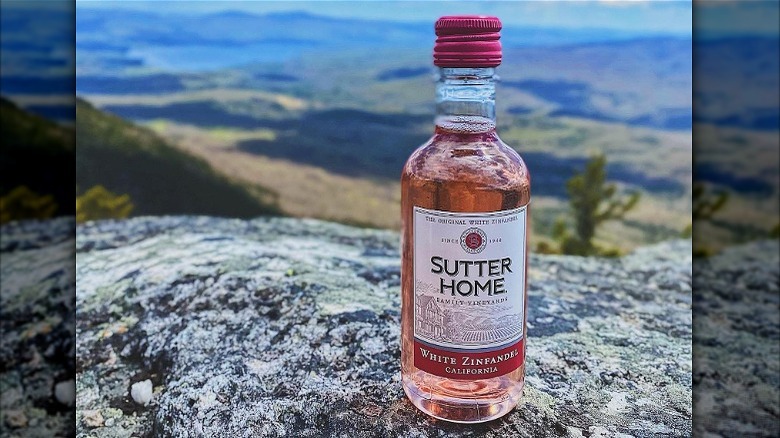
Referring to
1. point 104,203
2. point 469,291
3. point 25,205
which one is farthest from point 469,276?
point 104,203

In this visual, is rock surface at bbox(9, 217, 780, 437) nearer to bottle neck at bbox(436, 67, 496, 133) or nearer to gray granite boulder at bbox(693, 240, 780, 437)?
gray granite boulder at bbox(693, 240, 780, 437)

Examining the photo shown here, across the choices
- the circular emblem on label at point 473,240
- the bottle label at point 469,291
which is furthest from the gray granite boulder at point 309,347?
the circular emblem on label at point 473,240

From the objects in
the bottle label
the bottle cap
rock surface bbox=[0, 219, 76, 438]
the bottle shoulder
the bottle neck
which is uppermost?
the bottle cap

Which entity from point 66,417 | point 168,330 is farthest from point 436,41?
point 66,417

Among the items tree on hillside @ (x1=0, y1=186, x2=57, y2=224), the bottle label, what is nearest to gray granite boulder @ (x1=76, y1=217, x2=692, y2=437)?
the bottle label

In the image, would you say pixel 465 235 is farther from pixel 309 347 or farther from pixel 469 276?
pixel 309 347

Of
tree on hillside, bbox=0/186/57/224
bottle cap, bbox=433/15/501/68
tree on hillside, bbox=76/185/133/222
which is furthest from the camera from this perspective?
tree on hillside, bbox=76/185/133/222
